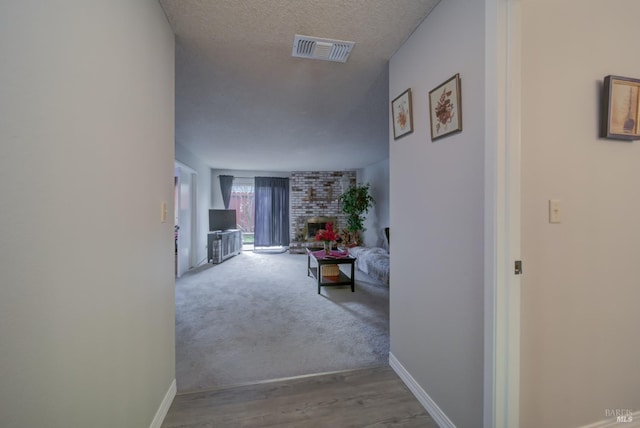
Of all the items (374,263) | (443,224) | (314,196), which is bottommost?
(374,263)

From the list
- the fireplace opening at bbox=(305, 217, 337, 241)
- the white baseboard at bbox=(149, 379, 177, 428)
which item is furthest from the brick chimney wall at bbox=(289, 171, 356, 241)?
the white baseboard at bbox=(149, 379, 177, 428)

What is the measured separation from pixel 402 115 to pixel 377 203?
4927 mm

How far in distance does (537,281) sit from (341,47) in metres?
1.87

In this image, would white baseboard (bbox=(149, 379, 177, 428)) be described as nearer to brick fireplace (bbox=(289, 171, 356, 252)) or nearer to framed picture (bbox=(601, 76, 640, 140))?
framed picture (bbox=(601, 76, 640, 140))

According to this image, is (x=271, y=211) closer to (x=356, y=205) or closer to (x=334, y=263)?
(x=356, y=205)

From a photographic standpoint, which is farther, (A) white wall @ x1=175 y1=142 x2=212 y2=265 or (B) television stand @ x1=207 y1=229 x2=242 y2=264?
(B) television stand @ x1=207 y1=229 x2=242 y2=264

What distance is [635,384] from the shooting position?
136 cm

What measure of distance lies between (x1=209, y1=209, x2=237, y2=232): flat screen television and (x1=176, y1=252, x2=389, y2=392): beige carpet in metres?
1.88

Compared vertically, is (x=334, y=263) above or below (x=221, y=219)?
below

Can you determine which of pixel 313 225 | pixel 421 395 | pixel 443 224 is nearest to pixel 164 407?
pixel 421 395

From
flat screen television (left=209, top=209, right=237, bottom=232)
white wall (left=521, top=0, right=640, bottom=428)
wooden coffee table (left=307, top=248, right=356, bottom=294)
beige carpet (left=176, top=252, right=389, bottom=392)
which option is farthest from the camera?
flat screen television (left=209, top=209, right=237, bottom=232)

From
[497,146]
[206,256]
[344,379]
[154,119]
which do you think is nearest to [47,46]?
[154,119]

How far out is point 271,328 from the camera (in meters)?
2.64

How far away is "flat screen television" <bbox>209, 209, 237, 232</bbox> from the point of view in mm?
6189
